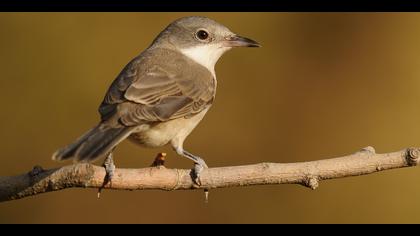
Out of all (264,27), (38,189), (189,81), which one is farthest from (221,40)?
(38,189)

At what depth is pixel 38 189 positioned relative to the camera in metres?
3.83

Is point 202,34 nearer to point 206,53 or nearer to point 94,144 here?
point 206,53

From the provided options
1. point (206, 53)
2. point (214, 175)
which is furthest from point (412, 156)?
point (206, 53)

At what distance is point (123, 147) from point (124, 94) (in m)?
1.92

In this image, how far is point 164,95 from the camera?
4.84 meters

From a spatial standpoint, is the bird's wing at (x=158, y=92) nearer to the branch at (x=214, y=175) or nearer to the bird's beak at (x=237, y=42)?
the bird's beak at (x=237, y=42)

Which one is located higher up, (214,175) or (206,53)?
(206,53)

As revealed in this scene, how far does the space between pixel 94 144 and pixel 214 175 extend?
2.61 ft

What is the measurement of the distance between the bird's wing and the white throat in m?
0.16

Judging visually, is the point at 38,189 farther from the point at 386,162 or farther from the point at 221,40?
the point at 221,40

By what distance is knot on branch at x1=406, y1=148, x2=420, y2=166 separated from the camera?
3801 mm

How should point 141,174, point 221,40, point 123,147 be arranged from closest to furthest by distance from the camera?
point 141,174 < point 221,40 < point 123,147

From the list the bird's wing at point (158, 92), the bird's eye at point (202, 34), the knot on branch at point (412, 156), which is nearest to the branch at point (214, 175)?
the knot on branch at point (412, 156)

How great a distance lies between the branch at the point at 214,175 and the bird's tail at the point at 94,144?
7 centimetres
